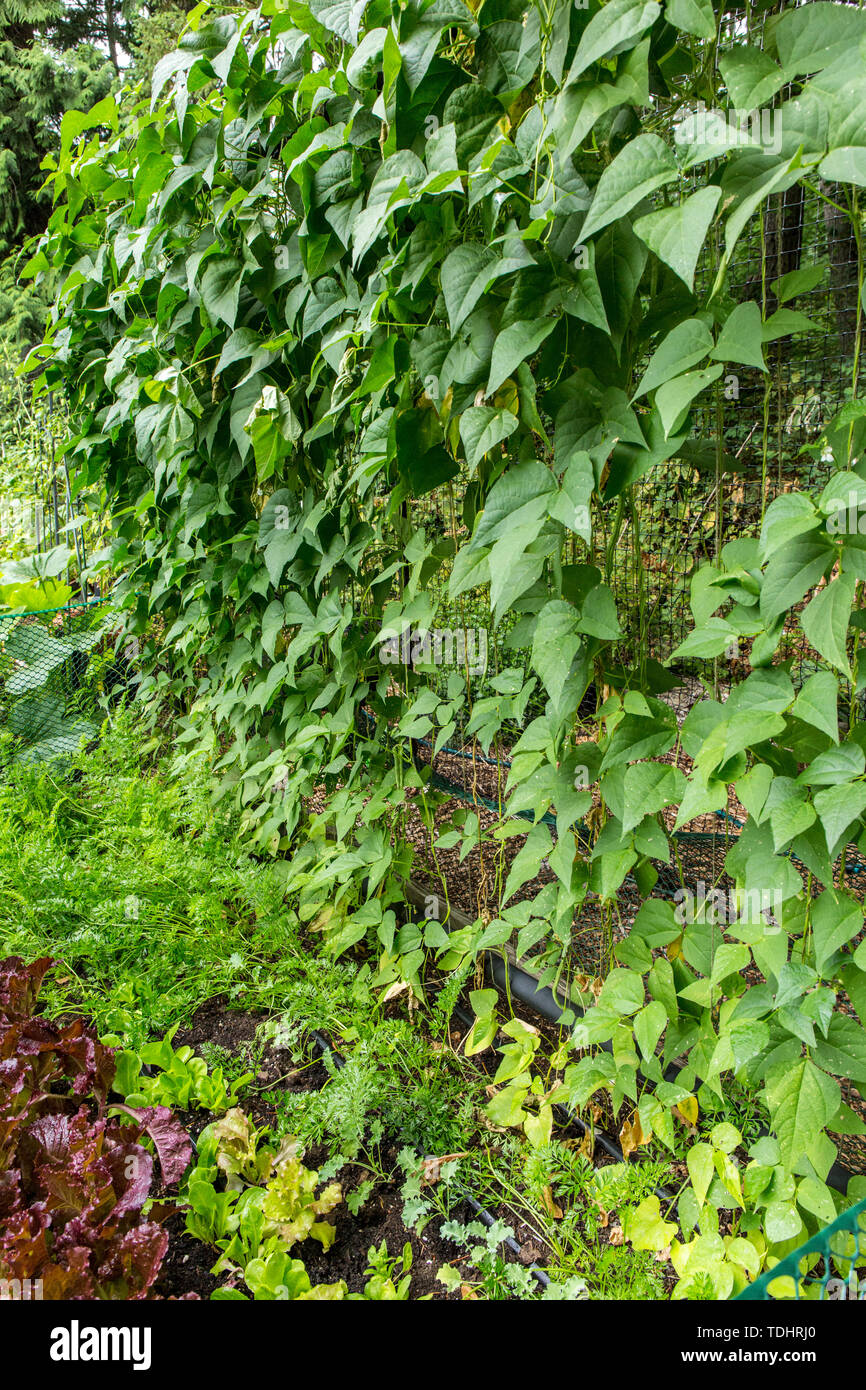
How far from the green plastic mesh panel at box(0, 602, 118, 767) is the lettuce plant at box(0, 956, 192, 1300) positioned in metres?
1.66

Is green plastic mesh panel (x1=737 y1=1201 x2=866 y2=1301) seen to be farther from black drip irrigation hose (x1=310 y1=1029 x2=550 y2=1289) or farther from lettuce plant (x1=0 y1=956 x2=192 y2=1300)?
lettuce plant (x1=0 y1=956 x2=192 y2=1300)

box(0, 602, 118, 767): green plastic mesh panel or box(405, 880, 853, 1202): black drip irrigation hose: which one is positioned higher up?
box(0, 602, 118, 767): green plastic mesh panel

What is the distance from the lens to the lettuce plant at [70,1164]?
1.13 m

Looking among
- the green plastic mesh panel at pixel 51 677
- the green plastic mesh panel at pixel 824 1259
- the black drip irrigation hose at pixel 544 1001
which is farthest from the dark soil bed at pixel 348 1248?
the green plastic mesh panel at pixel 51 677

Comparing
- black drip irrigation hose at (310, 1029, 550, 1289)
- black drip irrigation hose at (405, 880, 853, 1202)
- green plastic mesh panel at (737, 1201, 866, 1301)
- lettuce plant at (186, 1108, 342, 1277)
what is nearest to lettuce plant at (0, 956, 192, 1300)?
lettuce plant at (186, 1108, 342, 1277)

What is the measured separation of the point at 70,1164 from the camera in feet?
4.19

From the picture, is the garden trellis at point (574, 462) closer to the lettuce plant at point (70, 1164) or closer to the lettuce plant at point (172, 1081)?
the lettuce plant at point (172, 1081)

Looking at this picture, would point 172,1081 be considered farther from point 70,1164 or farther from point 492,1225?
point 492,1225

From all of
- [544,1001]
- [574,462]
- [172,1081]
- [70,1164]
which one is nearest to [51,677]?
[172,1081]

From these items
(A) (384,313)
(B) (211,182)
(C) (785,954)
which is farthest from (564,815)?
(B) (211,182)

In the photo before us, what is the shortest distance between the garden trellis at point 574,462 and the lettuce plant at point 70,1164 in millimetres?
574

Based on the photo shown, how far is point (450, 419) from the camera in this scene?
131cm

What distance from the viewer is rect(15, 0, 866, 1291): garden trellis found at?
0.89 m

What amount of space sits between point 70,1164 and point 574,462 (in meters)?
1.30
